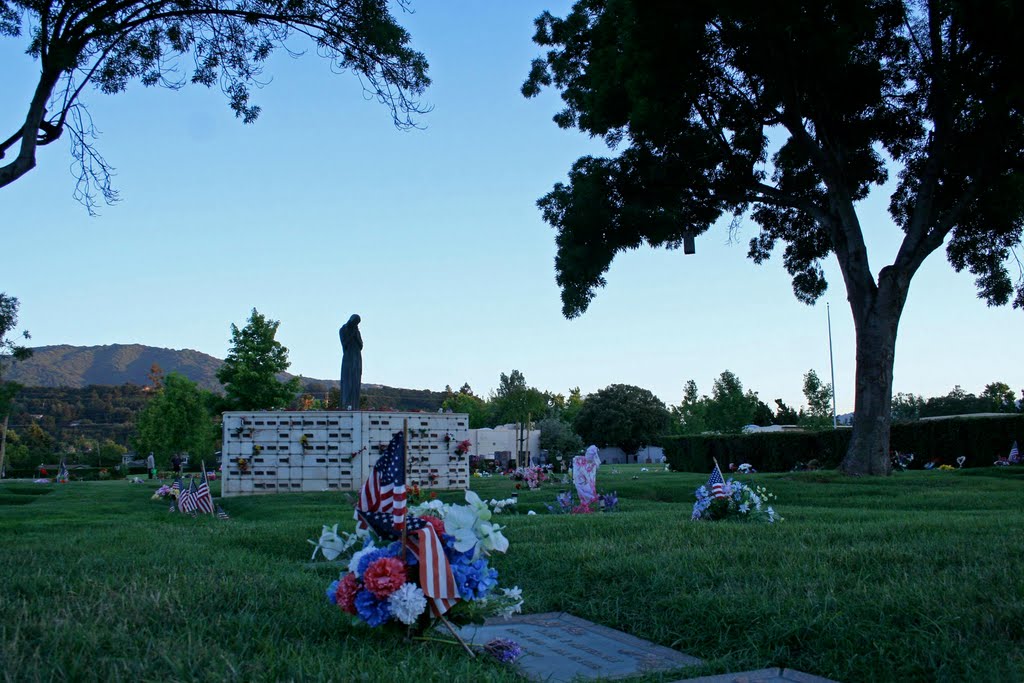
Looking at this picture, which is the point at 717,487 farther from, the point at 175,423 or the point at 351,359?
the point at 175,423

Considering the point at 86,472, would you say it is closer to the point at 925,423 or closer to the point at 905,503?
the point at 925,423

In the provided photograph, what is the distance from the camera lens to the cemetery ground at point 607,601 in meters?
3.59

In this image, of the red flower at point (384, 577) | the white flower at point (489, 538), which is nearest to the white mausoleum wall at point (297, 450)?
the white flower at point (489, 538)

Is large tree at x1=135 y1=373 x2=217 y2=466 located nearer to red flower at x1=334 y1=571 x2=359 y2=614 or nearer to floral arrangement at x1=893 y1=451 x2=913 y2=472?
floral arrangement at x1=893 y1=451 x2=913 y2=472

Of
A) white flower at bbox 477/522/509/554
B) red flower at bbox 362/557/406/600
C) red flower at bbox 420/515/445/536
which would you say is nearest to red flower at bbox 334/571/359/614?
red flower at bbox 362/557/406/600

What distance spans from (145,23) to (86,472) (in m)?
42.0

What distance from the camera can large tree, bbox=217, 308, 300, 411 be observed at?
49812 mm

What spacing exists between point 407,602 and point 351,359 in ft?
63.5

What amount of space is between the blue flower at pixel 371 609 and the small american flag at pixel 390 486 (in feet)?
1.10

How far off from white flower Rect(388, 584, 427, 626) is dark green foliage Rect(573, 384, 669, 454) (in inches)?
2824

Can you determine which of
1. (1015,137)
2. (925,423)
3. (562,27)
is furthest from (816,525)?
(925,423)

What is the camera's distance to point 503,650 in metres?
3.83

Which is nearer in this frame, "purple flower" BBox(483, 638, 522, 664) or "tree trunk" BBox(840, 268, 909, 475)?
"purple flower" BBox(483, 638, 522, 664)

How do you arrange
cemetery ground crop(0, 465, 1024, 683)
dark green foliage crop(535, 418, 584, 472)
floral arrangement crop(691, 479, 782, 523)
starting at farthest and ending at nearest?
dark green foliage crop(535, 418, 584, 472) < floral arrangement crop(691, 479, 782, 523) < cemetery ground crop(0, 465, 1024, 683)
